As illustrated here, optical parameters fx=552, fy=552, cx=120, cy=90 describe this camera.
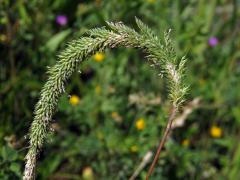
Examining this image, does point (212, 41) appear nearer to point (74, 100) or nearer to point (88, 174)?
point (74, 100)

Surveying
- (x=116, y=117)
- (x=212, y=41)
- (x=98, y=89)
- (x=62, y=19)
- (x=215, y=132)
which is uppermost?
(x=62, y=19)

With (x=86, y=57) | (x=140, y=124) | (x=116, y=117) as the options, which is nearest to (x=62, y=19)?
(x=116, y=117)

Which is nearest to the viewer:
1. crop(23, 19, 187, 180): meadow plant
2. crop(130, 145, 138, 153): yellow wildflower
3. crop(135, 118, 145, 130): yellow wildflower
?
crop(23, 19, 187, 180): meadow plant

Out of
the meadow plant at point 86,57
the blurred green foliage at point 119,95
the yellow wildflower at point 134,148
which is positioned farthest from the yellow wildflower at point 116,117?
the meadow plant at point 86,57

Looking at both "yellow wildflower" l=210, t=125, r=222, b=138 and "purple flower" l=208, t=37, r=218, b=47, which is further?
"purple flower" l=208, t=37, r=218, b=47

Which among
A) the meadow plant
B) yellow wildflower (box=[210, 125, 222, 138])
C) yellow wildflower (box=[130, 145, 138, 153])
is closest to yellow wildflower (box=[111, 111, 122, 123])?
yellow wildflower (box=[130, 145, 138, 153])

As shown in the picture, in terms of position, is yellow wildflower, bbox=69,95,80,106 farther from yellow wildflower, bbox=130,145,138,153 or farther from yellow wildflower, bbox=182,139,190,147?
yellow wildflower, bbox=182,139,190,147

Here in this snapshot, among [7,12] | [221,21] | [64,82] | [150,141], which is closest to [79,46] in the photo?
[64,82]

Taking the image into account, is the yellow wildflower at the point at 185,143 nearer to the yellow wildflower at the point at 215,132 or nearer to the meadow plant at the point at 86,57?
the yellow wildflower at the point at 215,132
